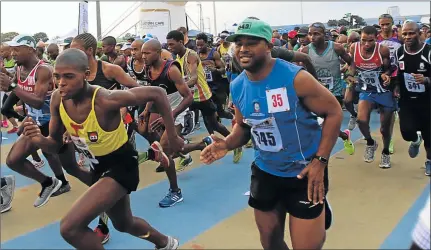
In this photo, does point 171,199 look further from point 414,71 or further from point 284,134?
point 414,71

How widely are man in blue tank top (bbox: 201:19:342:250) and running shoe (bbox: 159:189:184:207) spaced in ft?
7.70

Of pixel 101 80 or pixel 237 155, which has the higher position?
pixel 101 80

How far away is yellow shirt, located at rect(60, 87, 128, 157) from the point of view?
3373 millimetres

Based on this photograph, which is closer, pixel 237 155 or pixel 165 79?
pixel 165 79

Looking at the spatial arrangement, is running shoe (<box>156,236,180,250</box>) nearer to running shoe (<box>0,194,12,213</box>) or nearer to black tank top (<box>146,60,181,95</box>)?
black tank top (<box>146,60,181,95</box>)

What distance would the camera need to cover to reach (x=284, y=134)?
2953mm

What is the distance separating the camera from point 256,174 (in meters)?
3.21

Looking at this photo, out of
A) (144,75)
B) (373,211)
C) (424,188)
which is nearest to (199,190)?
(144,75)

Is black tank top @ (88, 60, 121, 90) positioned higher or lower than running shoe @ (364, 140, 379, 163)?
higher

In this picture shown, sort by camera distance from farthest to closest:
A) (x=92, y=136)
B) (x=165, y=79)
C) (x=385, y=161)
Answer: (x=385, y=161) → (x=165, y=79) → (x=92, y=136)

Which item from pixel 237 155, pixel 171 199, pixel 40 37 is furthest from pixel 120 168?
pixel 40 37

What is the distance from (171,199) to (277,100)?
9.30 ft

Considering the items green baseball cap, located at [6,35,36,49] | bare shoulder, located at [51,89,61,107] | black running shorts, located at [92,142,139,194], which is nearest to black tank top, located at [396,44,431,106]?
black running shorts, located at [92,142,139,194]

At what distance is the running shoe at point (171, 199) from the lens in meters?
5.36
